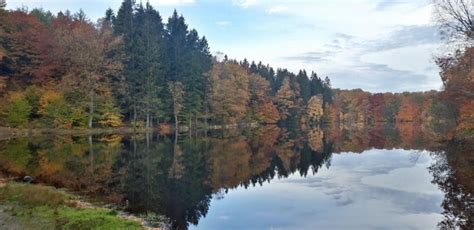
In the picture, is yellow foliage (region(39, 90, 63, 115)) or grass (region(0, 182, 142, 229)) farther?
yellow foliage (region(39, 90, 63, 115))

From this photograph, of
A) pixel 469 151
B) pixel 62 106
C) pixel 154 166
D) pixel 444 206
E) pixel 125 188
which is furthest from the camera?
pixel 62 106

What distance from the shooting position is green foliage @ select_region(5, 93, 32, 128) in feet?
163

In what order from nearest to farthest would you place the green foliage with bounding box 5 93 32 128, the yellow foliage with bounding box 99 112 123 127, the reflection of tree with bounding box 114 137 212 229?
the reflection of tree with bounding box 114 137 212 229 → the green foliage with bounding box 5 93 32 128 → the yellow foliage with bounding box 99 112 123 127

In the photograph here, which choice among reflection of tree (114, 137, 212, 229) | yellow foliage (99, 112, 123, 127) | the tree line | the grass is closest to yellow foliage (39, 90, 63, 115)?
the tree line

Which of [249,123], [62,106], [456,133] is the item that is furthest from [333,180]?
[249,123]

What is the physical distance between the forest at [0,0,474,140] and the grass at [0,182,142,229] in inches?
1138

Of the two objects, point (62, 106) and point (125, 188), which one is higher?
point (62, 106)

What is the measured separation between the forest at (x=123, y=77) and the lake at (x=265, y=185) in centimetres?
1303

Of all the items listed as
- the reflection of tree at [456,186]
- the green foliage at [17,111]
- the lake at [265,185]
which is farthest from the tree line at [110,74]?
the reflection of tree at [456,186]

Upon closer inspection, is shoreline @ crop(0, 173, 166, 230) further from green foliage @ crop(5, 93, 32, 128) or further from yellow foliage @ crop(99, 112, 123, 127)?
yellow foliage @ crop(99, 112, 123, 127)

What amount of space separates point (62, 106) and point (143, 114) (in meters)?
14.3

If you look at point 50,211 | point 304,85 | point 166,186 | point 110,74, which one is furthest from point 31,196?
point 304,85

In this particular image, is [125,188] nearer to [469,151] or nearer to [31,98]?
[469,151]

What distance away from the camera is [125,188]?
19797 millimetres
